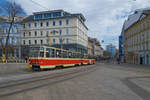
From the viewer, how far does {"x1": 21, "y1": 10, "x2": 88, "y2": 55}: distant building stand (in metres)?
43.4

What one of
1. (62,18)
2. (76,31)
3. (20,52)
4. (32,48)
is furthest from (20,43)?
(32,48)

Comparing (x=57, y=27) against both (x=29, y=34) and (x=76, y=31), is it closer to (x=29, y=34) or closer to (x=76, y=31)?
(x=76, y=31)

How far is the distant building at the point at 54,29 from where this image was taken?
4341 cm

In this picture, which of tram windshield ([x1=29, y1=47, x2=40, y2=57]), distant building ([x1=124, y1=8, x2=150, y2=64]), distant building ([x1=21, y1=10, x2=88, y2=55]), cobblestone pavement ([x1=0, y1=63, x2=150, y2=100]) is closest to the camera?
cobblestone pavement ([x1=0, y1=63, x2=150, y2=100])

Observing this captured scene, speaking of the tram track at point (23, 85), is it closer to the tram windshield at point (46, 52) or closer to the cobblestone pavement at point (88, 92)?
the cobblestone pavement at point (88, 92)

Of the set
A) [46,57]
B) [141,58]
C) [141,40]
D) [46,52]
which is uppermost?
[141,40]

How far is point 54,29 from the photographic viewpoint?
149 feet

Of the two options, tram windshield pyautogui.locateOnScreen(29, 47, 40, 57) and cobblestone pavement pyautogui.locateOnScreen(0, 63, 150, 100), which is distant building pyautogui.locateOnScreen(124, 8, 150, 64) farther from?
tram windshield pyautogui.locateOnScreen(29, 47, 40, 57)

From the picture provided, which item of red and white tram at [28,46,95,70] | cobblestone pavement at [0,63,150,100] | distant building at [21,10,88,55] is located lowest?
cobblestone pavement at [0,63,150,100]

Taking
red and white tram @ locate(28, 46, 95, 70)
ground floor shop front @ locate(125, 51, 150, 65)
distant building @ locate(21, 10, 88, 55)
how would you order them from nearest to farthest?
red and white tram @ locate(28, 46, 95, 70)
ground floor shop front @ locate(125, 51, 150, 65)
distant building @ locate(21, 10, 88, 55)

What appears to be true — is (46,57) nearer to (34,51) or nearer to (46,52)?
(46,52)

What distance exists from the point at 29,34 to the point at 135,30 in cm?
3935

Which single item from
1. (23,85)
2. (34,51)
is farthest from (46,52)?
(23,85)

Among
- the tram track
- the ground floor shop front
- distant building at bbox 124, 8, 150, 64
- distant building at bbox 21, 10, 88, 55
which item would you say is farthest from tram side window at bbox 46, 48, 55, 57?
the ground floor shop front
